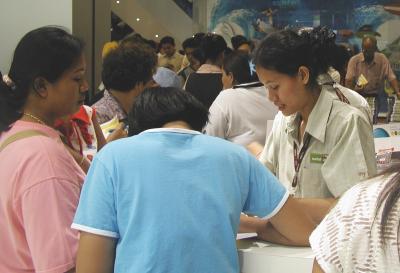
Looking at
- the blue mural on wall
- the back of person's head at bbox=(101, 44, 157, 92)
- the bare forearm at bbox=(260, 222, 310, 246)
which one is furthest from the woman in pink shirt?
the blue mural on wall

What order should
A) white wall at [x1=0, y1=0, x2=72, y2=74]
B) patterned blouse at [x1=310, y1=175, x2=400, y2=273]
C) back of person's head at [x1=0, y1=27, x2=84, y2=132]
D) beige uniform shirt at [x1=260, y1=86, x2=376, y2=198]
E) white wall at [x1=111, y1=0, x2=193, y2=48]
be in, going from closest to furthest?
patterned blouse at [x1=310, y1=175, x2=400, y2=273], back of person's head at [x1=0, y1=27, x2=84, y2=132], beige uniform shirt at [x1=260, y1=86, x2=376, y2=198], white wall at [x1=0, y1=0, x2=72, y2=74], white wall at [x1=111, y1=0, x2=193, y2=48]

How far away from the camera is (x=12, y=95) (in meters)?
1.62

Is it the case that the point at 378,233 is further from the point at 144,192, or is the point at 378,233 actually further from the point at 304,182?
the point at 304,182

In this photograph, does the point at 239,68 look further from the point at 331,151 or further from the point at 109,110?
the point at 331,151

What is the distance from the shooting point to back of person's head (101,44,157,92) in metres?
3.02

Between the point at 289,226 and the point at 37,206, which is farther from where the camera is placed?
the point at 289,226

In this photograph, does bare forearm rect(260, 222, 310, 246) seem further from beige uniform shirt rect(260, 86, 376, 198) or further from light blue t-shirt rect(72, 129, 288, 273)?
beige uniform shirt rect(260, 86, 376, 198)

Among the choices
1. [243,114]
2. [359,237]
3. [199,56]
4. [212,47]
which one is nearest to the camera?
[359,237]

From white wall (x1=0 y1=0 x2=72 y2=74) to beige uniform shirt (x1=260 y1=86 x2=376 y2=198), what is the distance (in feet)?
8.33

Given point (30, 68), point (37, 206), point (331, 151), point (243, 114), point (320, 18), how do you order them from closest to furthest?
point (37, 206), point (30, 68), point (331, 151), point (243, 114), point (320, 18)

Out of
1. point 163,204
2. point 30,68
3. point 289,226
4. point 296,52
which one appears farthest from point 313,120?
point 30,68

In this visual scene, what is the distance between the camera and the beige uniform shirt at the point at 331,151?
1.89 metres

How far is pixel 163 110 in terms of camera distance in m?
1.63

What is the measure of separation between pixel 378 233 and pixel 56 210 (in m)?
0.86
